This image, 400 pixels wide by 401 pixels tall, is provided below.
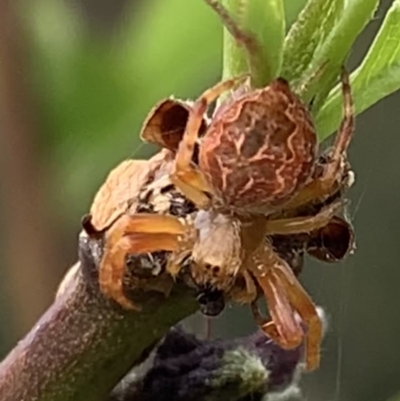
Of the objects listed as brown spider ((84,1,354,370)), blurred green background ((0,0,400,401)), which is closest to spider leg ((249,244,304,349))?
brown spider ((84,1,354,370))

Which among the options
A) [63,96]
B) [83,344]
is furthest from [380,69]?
[63,96]

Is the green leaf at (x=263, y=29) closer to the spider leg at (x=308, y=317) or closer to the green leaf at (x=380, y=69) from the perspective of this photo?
the green leaf at (x=380, y=69)

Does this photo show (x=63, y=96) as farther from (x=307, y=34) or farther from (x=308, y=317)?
(x=307, y=34)

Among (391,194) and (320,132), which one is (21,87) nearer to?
(320,132)

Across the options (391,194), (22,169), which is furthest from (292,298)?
(391,194)

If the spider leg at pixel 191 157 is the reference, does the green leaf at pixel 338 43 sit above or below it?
above

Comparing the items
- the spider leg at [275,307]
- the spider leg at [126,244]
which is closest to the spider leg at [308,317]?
the spider leg at [275,307]

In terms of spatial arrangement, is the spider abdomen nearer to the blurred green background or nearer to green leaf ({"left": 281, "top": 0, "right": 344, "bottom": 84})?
green leaf ({"left": 281, "top": 0, "right": 344, "bottom": 84})
